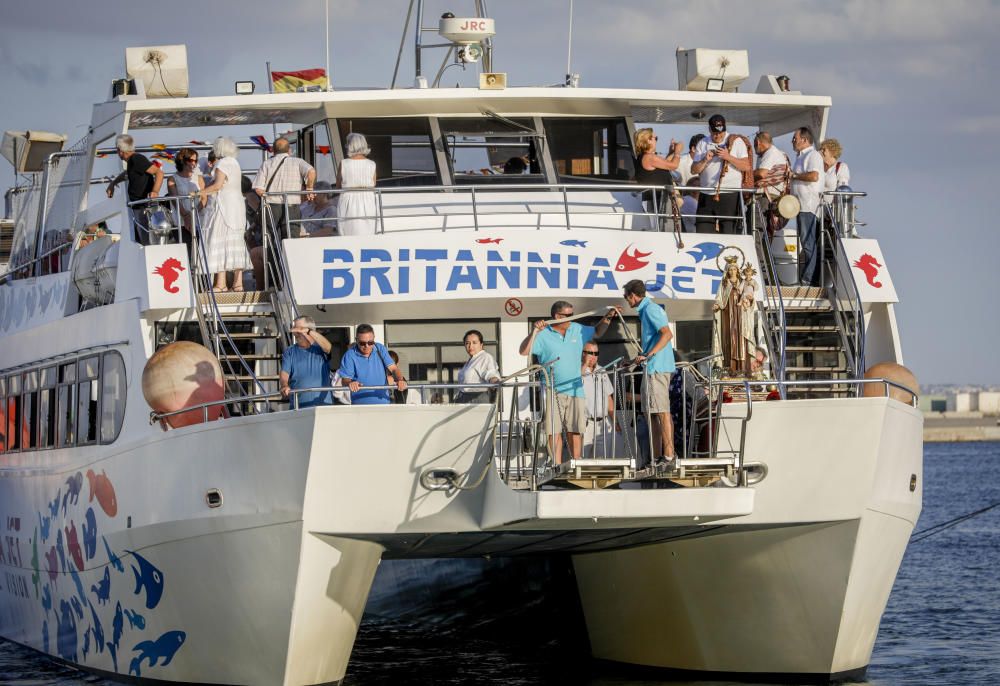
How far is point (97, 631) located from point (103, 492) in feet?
4.32

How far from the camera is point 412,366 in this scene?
1384cm

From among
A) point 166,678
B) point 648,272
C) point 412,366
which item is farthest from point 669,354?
point 166,678

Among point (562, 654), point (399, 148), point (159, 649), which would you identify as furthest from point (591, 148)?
point (159, 649)

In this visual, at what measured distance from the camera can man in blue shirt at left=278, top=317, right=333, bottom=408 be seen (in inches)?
484

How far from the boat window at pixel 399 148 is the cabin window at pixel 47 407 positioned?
3.64 meters

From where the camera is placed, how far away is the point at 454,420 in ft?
37.9

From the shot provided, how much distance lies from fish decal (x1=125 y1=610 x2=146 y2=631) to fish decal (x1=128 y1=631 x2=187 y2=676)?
0.44ft

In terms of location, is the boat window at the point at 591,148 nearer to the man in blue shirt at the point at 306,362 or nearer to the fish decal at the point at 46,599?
the man in blue shirt at the point at 306,362

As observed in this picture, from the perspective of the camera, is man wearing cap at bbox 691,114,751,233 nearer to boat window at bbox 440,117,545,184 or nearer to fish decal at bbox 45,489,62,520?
boat window at bbox 440,117,545,184

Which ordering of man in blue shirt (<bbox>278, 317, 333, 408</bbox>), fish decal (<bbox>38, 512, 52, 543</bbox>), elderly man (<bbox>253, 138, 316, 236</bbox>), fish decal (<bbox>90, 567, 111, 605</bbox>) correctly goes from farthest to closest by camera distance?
fish decal (<bbox>38, 512, 52, 543</bbox>)
elderly man (<bbox>253, 138, 316, 236</bbox>)
fish decal (<bbox>90, 567, 111, 605</bbox>)
man in blue shirt (<bbox>278, 317, 333, 408</bbox>)

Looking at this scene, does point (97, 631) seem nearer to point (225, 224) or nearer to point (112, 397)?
point (112, 397)

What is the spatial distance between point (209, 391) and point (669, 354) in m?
3.41

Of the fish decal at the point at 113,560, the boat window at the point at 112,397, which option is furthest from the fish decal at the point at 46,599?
the boat window at the point at 112,397

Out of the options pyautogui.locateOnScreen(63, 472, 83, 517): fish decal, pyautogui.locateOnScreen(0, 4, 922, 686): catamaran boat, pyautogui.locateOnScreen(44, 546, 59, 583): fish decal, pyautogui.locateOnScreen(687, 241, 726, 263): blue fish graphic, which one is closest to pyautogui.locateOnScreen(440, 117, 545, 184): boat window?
pyautogui.locateOnScreen(0, 4, 922, 686): catamaran boat
